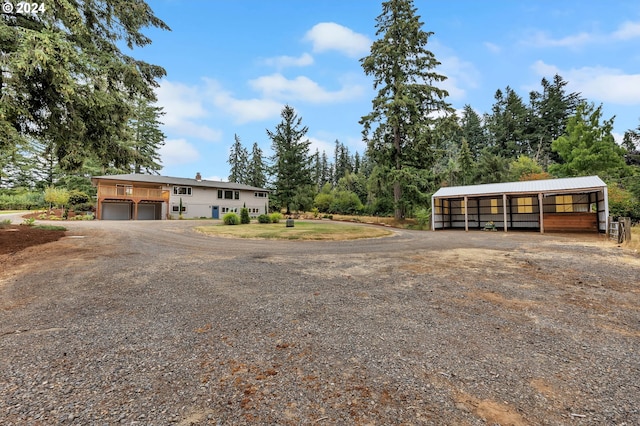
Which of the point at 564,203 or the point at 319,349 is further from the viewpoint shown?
the point at 564,203

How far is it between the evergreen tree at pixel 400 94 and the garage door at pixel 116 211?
88.5 ft

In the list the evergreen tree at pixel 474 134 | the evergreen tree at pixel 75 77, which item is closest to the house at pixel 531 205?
the evergreen tree at pixel 75 77

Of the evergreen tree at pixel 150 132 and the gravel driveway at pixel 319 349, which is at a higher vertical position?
the evergreen tree at pixel 150 132

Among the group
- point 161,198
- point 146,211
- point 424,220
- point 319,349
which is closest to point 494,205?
point 424,220

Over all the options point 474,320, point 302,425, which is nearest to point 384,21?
point 474,320

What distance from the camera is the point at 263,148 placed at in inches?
2242

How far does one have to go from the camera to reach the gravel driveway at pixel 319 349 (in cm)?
193

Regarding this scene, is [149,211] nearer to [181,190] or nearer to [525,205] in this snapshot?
[181,190]

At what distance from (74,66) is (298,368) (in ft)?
35.4

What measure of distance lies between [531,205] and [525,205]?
1.19 feet

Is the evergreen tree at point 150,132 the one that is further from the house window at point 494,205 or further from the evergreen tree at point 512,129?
the evergreen tree at point 512,129

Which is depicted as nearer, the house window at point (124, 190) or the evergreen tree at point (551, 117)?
the house window at point (124, 190)

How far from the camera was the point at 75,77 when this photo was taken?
28.4 feet

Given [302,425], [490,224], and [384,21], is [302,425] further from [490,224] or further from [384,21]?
[384,21]
